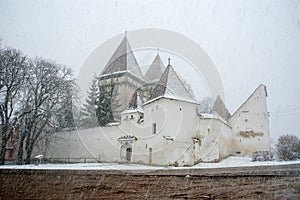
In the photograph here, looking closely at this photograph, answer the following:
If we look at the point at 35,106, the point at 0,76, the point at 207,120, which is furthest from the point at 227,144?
the point at 0,76

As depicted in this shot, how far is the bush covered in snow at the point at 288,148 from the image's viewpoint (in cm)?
1517

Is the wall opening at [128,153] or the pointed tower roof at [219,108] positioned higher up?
the pointed tower roof at [219,108]

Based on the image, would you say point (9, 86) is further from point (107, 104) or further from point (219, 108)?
point (219, 108)

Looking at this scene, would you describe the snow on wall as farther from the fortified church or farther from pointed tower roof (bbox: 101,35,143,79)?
pointed tower roof (bbox: 101,35,143,79)

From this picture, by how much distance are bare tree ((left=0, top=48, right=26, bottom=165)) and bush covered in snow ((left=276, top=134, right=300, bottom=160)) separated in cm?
1572

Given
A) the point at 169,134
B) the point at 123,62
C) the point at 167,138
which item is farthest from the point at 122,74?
the point at 167,138

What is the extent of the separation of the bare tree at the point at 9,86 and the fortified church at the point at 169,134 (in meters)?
3.91

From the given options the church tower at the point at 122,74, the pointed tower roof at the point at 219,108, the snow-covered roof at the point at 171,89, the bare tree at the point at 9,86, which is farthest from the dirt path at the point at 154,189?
the church tower at the point at 122,74

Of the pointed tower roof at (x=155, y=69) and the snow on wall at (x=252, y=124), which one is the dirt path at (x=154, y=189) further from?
the pointed tower roof at (x=155, y=69)

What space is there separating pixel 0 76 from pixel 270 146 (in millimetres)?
18281

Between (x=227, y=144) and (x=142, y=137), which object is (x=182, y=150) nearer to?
(x=142, y=137)

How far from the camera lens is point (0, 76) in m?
15.6

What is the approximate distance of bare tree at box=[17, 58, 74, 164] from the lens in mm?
17484

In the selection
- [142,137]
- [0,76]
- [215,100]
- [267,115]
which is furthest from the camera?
[215,100]
